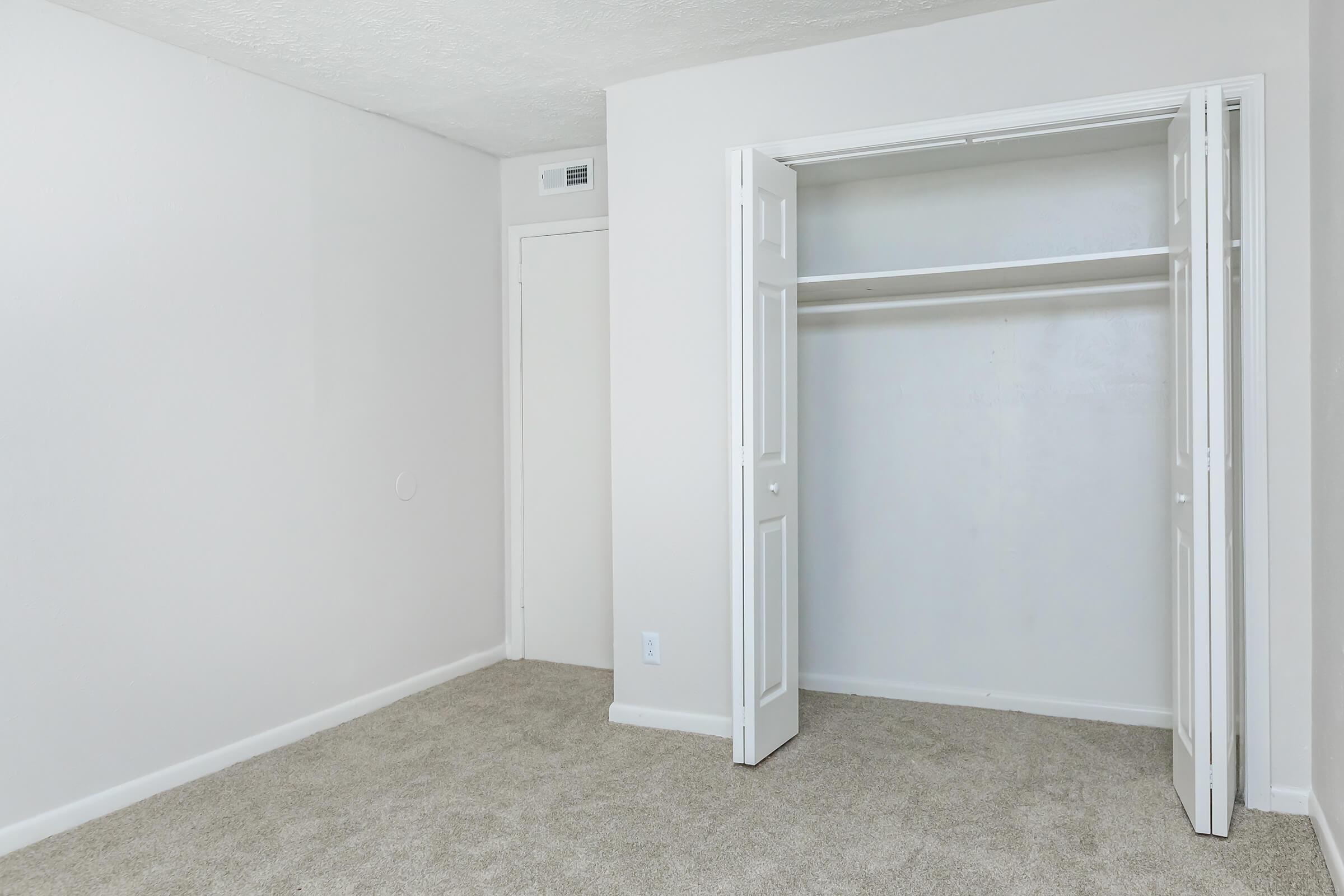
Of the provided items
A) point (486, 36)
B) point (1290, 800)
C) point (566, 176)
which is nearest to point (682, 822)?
point (1290, 800)

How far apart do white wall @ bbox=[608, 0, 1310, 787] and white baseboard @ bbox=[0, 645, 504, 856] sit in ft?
3.45

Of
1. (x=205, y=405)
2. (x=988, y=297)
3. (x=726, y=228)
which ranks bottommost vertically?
(x=205, y=405)

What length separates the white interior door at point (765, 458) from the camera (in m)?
2.97

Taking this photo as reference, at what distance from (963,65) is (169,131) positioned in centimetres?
271

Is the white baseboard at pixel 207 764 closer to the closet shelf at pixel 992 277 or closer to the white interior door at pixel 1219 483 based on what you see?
the closet shelf at pixel 992 277

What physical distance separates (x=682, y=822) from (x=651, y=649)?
0.97 meters

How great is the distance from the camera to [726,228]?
3.37m

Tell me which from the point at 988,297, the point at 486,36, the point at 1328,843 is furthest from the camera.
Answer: the point at 988,297

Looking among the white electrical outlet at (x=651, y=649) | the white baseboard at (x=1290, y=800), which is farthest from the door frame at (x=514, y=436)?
the white baseboard at (x=1290, y=800)

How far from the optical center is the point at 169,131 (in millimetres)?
3018

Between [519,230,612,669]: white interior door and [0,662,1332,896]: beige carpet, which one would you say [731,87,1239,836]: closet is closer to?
[0,662,1332,896]: beige carpet

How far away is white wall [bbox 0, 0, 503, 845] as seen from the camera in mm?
2639

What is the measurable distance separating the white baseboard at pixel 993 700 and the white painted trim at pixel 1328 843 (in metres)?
0.82

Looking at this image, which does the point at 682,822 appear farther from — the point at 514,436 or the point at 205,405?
the point at 514,436
